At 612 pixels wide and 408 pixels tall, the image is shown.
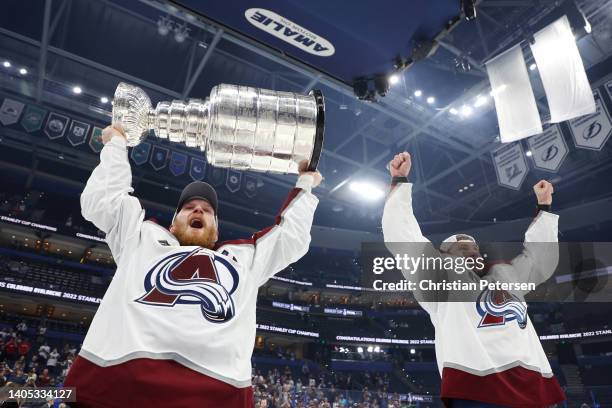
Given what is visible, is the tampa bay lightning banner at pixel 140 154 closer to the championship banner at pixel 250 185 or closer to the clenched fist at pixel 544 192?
the championship banner at pixel 250 185

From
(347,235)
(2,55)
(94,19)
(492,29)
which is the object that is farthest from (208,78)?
(347,235)

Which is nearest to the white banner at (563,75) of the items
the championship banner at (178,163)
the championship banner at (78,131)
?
the championship banner at (178,163)

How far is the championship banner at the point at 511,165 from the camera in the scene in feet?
37.2

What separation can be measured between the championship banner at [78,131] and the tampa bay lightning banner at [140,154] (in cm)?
167

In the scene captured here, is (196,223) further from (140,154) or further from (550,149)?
(140,154)

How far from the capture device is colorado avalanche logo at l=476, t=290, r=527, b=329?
1.93 metres

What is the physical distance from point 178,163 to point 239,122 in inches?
569

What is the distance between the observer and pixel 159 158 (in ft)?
50.3

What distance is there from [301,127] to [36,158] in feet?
71.2

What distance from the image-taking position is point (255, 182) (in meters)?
18.7

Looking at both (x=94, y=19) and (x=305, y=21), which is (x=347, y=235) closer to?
(x=94, y=19)

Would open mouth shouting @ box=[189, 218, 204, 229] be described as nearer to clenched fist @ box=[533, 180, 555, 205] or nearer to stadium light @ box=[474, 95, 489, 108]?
clenched fist @ box=[533, 180, 555, 205]

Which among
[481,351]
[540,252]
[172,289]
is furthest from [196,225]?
[540,252]

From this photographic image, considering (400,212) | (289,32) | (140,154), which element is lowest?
(400,212)
